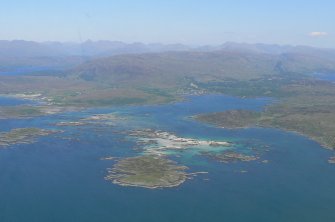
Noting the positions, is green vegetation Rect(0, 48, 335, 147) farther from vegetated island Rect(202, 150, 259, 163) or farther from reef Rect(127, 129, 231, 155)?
vegetated island Rect(202, 150, 259, 163)

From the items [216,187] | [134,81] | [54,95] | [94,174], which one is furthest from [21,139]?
[134,81]

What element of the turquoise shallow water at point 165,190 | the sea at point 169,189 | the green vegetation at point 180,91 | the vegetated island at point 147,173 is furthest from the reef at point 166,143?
the green vegetation at point 180,91

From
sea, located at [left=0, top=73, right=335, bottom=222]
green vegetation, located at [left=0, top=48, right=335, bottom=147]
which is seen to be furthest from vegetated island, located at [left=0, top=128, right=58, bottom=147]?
green vegetation, located at [left=0, top=48, right=335, bottom=147]

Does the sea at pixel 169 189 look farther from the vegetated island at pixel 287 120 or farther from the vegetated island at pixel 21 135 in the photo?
the vegetated island at pixel 287 120

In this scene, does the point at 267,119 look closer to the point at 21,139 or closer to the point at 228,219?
the point at 21,139

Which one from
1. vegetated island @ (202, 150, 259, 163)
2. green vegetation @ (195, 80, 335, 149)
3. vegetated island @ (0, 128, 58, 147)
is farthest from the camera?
green vegetation @ (195, 80, 335, 149)
